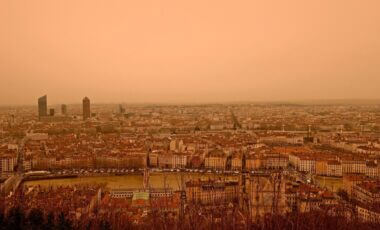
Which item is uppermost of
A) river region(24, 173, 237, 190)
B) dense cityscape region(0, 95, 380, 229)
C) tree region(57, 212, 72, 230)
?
tree region(57, 212, 72, 230)

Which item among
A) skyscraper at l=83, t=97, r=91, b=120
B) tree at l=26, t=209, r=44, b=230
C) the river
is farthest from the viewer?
skyscraper at l=83, t=97, r=91, b=120

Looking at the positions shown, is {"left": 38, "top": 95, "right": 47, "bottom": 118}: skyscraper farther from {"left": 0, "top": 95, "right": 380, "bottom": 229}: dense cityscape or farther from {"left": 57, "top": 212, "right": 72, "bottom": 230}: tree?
{"left": 57, "top": 212, "right": 72, "bottom": 230}: tree

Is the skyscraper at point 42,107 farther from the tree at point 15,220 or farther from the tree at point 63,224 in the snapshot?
the tree at point 63,224

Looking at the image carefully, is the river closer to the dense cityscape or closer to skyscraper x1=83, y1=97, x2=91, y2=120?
the dense cityscape

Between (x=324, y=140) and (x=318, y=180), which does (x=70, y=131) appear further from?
(x=318, y=180)

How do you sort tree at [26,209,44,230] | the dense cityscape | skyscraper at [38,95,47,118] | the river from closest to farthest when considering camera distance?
the dense cityscape
tree at [26,209,44,230]
the river
skyscraper at [38,95,47,118]

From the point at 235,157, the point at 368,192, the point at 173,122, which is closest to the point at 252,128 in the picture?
the point at 173,122

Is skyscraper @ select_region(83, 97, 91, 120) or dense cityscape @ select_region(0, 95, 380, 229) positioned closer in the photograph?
dense cityscape @ select_region(0, 95, 380, 229)

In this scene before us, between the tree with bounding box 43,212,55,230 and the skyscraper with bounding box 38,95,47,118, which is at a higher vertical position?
the skyscraper with bounding box 38,95,47,118

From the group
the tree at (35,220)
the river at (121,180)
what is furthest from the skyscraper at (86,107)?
the tree at (35,220)

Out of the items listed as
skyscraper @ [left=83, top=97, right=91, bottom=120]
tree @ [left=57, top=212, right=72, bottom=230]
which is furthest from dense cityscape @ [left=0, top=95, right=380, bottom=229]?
skyscraper @ [left=83, top=97, right=91, bottom=120]

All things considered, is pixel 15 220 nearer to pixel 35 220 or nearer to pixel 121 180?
pixel 35 220
